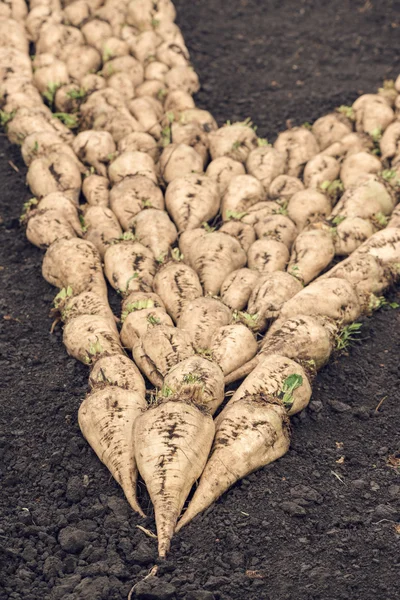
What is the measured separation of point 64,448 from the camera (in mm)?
4309

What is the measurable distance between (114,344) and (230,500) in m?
1.35

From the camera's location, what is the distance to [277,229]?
226 inches

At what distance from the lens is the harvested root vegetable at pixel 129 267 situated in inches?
208

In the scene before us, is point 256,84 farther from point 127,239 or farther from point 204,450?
point 204,450

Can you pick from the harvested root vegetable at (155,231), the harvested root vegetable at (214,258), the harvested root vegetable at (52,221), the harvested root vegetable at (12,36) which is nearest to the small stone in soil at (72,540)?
the harvested root vegetable at (214,258)

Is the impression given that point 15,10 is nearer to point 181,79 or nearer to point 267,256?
point 181,79

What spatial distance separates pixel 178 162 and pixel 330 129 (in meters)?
1.60

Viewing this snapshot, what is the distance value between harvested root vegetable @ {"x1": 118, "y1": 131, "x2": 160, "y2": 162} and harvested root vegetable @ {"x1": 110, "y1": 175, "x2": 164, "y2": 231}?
1.63 feet

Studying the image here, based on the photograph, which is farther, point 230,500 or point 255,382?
point 255,382

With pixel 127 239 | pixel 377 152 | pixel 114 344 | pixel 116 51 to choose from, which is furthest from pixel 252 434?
pixel 116 51

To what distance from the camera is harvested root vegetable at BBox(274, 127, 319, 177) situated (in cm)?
669

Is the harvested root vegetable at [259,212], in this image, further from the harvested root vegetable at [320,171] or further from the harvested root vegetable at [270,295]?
the harvested root vegetable at [270,295]

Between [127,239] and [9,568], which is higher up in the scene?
[127,239]

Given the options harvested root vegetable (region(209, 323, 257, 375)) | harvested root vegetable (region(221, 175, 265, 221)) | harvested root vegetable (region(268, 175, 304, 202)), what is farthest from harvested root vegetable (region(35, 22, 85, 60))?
harvested root vegetable (region(209, 323, 257, 375))
